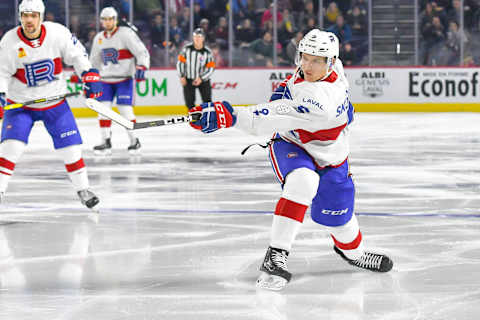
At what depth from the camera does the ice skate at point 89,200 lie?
514 centimetres

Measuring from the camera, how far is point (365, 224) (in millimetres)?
4676

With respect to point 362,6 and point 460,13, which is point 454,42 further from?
point 362,6

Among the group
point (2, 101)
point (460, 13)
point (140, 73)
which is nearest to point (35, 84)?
point (2, 101)

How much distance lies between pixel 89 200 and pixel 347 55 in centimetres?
980

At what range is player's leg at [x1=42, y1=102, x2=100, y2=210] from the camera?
16.7 ft

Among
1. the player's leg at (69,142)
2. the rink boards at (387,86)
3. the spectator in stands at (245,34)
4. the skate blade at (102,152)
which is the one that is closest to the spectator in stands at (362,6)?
the rink boards at (387,86)

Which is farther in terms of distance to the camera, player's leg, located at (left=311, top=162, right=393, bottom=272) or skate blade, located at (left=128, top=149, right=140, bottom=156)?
skate blade, located at (left=128, top=149, right=140, bottom=156)

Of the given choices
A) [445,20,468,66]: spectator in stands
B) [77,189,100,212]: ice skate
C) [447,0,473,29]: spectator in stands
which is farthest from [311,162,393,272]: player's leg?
[447,0,473,29]: spectator in stands

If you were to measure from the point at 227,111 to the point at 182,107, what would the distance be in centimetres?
1034

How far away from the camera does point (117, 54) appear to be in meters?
8.82

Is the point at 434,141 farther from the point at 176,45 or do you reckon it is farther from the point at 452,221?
the point at 176,45

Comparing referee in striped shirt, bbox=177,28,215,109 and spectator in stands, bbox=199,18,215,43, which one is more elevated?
spectator in stands, bbox=199,18,215,43

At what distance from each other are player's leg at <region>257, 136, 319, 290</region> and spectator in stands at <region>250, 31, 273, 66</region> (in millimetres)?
11157

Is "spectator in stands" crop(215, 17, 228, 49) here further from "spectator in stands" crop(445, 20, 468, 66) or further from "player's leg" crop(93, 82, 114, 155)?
"player's leg" crop(93, 82, 114, 155)
